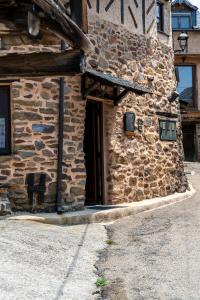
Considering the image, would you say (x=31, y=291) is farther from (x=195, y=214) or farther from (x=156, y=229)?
(x=195, y=214)

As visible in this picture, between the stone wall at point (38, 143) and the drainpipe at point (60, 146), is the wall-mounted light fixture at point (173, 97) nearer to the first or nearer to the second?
the stone wall at point (38, 143)

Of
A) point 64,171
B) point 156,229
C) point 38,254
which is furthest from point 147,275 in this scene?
point 64,171

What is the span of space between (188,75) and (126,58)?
11.9m

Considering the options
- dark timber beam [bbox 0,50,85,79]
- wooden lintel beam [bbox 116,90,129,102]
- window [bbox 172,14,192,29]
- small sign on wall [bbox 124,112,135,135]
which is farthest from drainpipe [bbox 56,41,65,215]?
window [bbox 172,14,192,29]

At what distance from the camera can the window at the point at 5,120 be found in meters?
9.12

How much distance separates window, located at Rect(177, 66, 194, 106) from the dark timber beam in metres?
18.1

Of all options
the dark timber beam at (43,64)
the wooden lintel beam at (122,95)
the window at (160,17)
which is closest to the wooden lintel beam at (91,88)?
the wooden lintel beam at (122,95)

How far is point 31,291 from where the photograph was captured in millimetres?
4672

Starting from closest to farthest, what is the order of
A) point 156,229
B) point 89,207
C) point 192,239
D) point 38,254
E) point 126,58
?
point 38,254, point 192,239, point 156,229, point 89,207, point 126,58

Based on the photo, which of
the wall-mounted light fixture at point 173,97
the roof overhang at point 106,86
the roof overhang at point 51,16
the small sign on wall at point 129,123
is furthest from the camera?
the wall-mounted light fixture at point 173,97

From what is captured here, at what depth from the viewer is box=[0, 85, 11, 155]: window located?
912 cm

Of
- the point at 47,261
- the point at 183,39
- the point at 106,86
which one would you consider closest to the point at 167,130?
the point at 106,86

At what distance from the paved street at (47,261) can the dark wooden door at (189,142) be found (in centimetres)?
1559

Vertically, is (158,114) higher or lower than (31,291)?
higher
